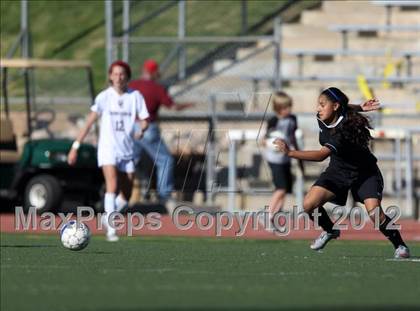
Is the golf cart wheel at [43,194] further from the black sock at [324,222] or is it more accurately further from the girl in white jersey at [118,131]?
the black sock at [324,222]

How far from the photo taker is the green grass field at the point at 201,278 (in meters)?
9.28

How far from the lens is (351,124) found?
44.0 feet

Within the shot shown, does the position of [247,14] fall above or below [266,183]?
above

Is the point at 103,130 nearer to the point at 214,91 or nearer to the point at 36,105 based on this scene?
the point at 36,105

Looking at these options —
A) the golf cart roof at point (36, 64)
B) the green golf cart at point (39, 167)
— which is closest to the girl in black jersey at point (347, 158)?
the green golf cart at point (39, 167)

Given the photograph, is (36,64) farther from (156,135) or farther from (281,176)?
(281,176)

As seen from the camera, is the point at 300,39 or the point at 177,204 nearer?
the point at 177,204

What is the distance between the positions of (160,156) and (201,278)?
465 inches

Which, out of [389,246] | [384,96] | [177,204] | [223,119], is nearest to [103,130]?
[389,246]

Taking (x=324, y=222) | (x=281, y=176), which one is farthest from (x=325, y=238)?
(x=281, y=176)

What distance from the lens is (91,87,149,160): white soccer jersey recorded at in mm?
16750

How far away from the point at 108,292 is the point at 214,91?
53.8 feet

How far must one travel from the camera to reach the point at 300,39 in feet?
90.8

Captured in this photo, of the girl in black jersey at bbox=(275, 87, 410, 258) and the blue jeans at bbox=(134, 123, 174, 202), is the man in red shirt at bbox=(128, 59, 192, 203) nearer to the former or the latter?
the blue jeans at bbox=(134, 123, 174, 202)
